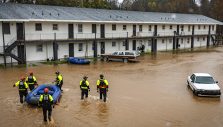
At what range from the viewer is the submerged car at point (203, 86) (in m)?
20.3

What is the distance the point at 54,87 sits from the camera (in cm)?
1898

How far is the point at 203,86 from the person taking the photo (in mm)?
20812

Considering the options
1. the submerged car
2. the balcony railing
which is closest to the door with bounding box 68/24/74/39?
the balcony railing

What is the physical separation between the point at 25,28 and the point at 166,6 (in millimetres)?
78678

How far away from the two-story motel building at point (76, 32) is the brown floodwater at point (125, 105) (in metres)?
6.05

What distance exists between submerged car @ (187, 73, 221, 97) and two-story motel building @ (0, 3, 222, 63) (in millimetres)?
20775

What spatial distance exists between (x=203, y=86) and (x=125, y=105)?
6.30 meters

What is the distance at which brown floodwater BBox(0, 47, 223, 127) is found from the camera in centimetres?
1541

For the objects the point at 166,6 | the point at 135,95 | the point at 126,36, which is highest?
the point at 166,6

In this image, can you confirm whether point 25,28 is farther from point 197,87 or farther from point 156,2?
point 156,2

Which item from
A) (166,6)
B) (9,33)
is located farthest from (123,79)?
(166,6)

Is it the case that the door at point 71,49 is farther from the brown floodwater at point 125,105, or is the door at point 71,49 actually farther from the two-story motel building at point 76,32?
the brown floodwater at point 125,105

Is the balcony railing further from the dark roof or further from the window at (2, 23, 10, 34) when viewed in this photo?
the window at (2, 23, 10, 34)

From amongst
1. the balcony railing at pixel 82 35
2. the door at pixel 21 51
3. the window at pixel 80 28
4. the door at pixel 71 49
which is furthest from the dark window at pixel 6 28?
the window at pixel 80 28
